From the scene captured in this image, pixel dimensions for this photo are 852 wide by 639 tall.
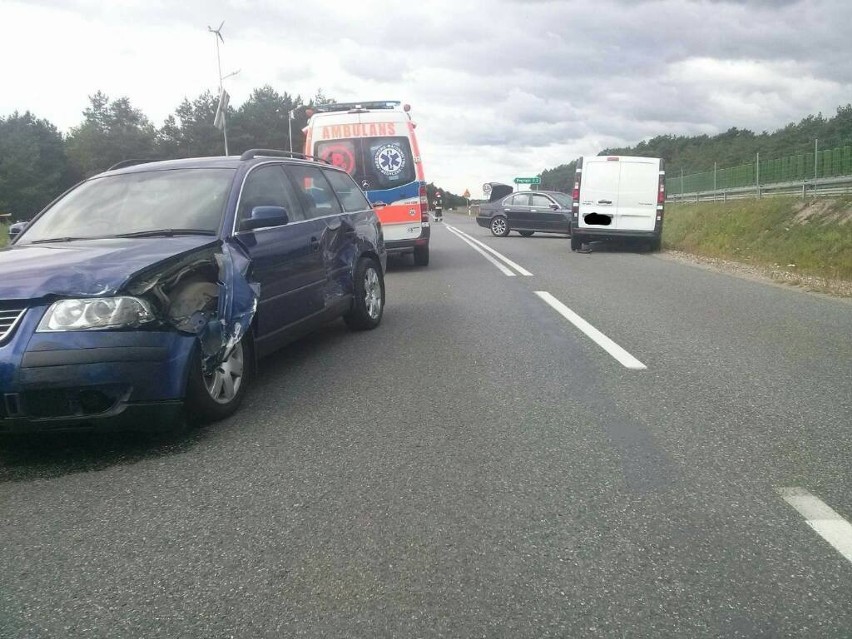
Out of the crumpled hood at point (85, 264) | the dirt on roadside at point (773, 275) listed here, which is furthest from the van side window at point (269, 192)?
the dirt on roadside at point (773, 275)

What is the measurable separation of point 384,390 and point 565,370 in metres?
1.48

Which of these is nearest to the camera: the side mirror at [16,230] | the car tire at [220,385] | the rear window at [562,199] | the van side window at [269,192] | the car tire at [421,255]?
the car tire at [220,385]

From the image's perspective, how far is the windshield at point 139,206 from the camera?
17.5ft

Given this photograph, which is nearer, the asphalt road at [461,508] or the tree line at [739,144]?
the asphalt road at [461,508]

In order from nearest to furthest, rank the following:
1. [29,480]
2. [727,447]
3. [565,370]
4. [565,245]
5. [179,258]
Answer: [29,480]
[727,447]
[179,258]
[565,370]
[565,245]

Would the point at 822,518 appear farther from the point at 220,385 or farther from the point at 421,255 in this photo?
the point at 421,255

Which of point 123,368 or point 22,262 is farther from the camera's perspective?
point 22,262

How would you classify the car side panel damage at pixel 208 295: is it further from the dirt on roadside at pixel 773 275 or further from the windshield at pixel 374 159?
the dirt on roadside at pixel 773 275

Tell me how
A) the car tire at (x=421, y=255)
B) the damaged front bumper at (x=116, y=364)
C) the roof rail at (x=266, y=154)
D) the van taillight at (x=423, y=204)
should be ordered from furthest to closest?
the car tire at (x=421, y=255)
the van taillight at (x=423, y=204)
the roof rail at (x=266, y=154)
the damaged front bumper at (x=116, y=364)

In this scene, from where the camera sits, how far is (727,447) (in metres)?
4.25

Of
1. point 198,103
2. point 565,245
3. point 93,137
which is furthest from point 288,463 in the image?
point 93,137

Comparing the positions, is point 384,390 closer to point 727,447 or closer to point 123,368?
point 123,368

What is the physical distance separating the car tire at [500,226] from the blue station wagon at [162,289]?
20.4 m

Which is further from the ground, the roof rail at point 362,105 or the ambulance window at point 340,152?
the roof rail at point 362,105
